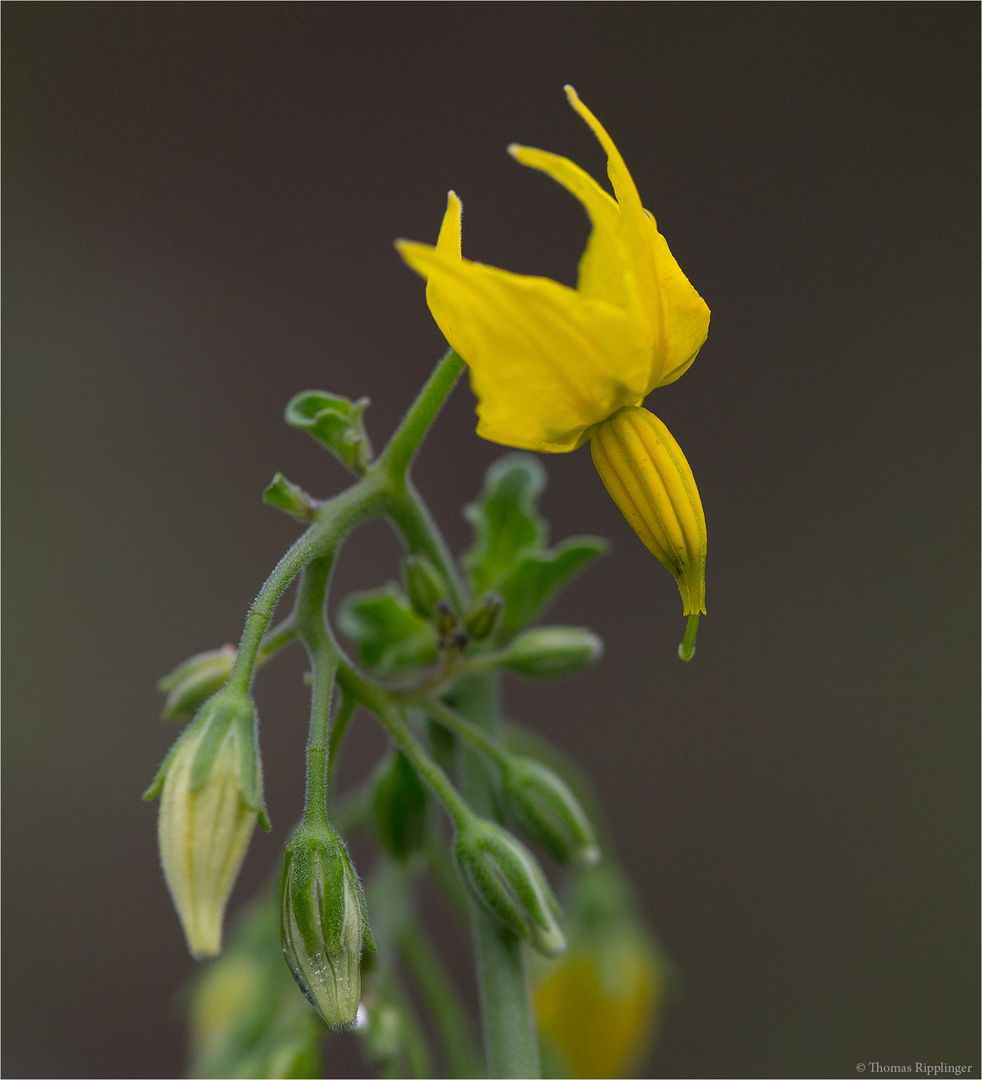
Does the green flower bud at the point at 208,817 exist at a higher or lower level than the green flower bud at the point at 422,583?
lower

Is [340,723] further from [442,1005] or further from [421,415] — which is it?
[442,1005]

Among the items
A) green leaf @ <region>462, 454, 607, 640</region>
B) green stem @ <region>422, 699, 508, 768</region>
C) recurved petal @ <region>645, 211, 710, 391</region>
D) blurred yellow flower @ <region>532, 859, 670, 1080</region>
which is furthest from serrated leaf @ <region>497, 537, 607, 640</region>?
blurred yellow flower @ <region>532, 859, 670, 1080</region>

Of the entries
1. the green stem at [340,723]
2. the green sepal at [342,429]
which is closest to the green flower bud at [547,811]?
the green stem at [340,723]

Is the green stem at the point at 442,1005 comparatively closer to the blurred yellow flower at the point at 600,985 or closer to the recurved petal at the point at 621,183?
the blurred yellow flower at the point at 600,985

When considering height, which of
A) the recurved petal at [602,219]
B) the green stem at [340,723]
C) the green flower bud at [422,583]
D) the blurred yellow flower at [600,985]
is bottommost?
the blurred yellow flower at [600,985]

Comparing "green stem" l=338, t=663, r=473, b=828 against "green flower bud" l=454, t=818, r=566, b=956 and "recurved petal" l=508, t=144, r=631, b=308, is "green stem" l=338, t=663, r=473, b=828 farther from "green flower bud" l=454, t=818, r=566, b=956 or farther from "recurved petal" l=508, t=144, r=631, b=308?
"recurved petal" l=508, t=144, r=631, b=308

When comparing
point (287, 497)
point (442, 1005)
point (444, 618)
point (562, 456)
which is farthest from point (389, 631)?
point (562, 456)
